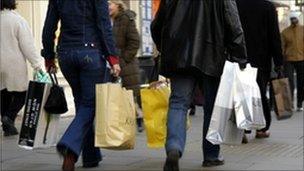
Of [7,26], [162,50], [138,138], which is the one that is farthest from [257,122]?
[7,26]

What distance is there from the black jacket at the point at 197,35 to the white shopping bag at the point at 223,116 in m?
0.27

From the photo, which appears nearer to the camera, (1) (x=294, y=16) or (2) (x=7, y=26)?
(2) (x=7, y=26)

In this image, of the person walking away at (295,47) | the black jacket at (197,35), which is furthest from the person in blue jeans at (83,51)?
the person walking away at (295,47)

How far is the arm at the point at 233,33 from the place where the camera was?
5773mm

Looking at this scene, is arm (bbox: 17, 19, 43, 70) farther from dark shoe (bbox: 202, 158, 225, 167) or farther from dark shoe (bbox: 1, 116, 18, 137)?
dark shoe (bbox: 202, 158, 225, 167)

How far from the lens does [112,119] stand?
5.75 m

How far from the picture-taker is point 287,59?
47.0 feet

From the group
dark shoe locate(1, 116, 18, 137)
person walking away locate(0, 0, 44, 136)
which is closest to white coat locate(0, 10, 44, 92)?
person walking away locate(0, 0, 44, 136)

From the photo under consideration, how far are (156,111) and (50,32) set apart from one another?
1188 millimetres

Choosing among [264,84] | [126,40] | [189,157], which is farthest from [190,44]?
[126,40]

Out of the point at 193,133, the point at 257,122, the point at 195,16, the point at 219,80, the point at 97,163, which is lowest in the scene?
the point at 193,133

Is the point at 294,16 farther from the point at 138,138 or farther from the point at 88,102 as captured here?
the point at 88,102

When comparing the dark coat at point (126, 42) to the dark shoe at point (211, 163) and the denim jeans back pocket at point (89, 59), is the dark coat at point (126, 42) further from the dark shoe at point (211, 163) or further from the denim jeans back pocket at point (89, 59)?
the denim jeans back pocket at point (89, 59)

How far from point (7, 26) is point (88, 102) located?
11.3 feet
